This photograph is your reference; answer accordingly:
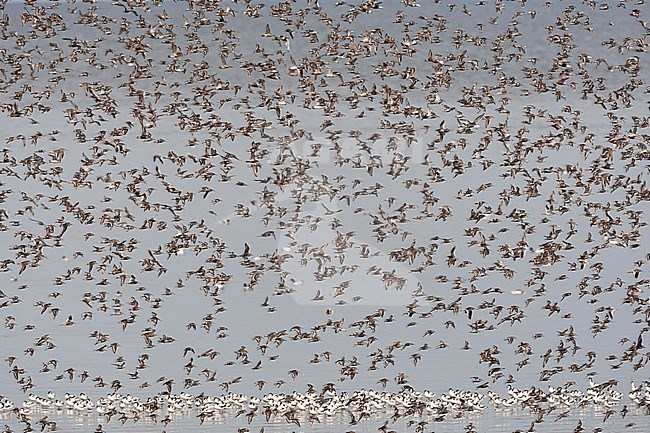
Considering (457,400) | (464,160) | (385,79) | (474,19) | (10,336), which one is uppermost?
(474,19)

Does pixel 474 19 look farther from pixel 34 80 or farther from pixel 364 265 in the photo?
pixel 34 80

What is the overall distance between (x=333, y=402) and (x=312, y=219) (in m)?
0.67

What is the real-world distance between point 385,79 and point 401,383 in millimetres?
1152

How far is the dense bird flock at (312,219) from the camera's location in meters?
2.99

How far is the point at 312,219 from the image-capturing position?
3059 mm

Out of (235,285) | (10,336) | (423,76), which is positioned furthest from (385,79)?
(10,336)

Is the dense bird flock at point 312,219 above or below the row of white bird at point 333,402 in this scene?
above

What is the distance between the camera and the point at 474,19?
3258mm

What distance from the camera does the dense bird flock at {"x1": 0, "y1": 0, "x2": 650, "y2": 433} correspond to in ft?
9.80

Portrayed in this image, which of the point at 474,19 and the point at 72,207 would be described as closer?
the point at 72,207

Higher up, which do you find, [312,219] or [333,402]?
[312,219]

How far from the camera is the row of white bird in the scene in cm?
295

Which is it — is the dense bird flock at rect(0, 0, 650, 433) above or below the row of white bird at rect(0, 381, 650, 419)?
above

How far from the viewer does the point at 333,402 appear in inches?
117
